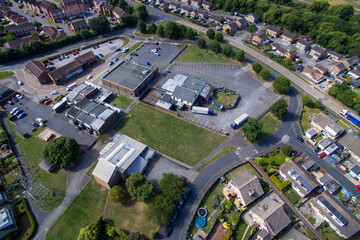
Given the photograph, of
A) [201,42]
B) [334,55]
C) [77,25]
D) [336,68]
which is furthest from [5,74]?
[334,55]

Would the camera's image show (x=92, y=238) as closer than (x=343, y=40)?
Yes

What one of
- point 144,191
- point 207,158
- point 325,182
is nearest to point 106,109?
point 144,191

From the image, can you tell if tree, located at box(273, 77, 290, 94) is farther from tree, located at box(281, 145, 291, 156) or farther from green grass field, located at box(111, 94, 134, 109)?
green grass field, located at box(111, 94, 134, 109)

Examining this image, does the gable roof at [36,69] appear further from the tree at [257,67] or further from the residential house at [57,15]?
the tree at [257,67]

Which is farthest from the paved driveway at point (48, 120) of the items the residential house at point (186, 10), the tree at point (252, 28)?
the residential house at point (186, 10)

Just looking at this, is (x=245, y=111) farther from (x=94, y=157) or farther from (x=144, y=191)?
(x=94, y=157)

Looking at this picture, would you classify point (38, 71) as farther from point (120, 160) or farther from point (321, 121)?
point (321, 121)
